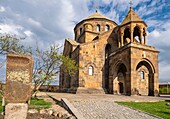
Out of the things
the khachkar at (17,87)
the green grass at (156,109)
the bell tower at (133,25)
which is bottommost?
the green grass at (156,109)

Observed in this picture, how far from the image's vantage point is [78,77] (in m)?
19.4

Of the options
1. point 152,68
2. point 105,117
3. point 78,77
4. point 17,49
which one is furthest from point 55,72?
point 152,68

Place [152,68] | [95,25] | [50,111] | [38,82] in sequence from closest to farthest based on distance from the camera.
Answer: [50,111]
[38,82]
[152,68]
[95,25]

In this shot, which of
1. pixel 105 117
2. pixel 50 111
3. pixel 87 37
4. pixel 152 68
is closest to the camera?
pixel 105 117

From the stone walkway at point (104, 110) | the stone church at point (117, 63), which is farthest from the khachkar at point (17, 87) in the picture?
the stone church at point (117, 63)

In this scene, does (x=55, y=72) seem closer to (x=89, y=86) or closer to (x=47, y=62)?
(x=47, y=62)

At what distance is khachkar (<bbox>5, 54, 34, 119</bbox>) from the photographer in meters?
4.47

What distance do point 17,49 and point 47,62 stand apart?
233 cm

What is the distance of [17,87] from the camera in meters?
4.57

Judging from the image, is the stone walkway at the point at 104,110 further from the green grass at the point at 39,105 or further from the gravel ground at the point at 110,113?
the green grass at the point at 39,105

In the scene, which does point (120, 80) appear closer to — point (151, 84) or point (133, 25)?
point (151, 84)

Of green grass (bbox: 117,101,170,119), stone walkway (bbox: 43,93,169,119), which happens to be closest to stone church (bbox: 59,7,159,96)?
green grass (bbox: 117,101,170,119)

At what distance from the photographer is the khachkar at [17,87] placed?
14.7 feet

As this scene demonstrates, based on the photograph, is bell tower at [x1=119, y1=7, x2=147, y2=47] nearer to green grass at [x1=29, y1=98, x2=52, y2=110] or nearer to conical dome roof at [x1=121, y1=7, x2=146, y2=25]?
conical dome roof at [x1=121, y1=7, x2=146, y2=25]
